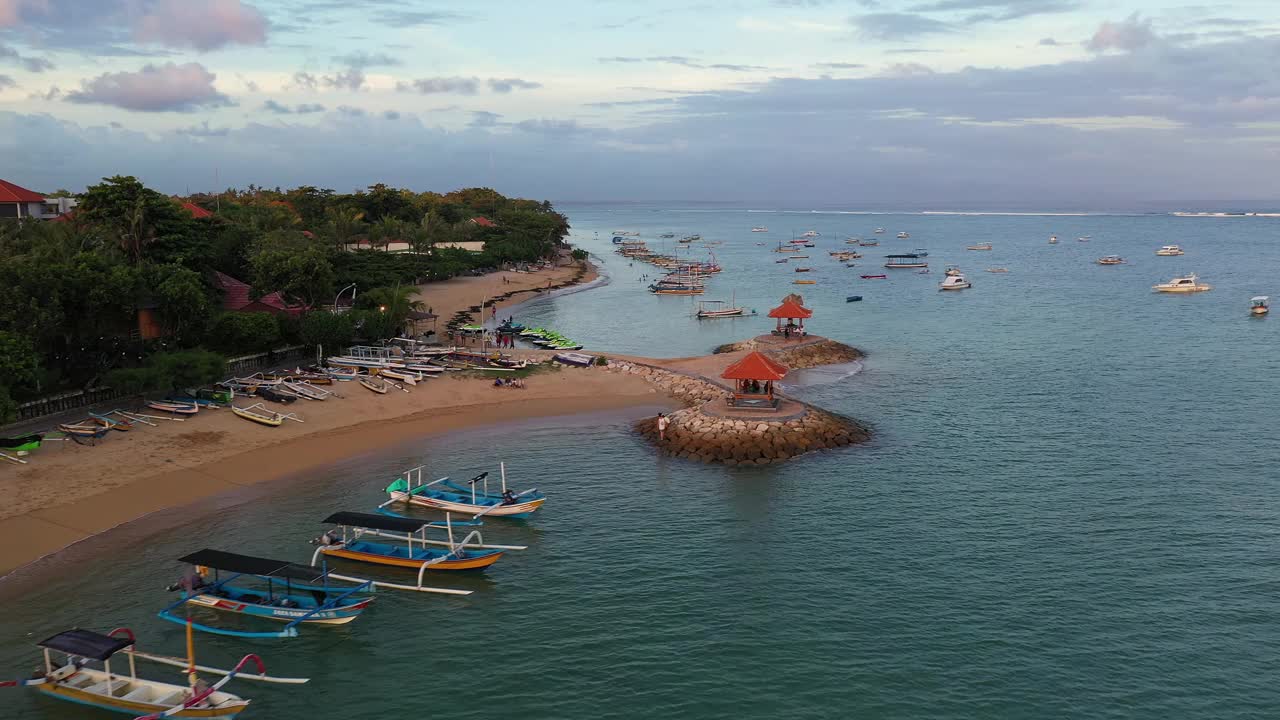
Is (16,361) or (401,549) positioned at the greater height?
(16,361)

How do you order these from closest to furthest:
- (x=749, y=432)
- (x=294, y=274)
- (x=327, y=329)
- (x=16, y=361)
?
1. (x=16, y=361)
2. (x=749, y=432)
3. (x=327, y=329)
4. (x=294, y=274)

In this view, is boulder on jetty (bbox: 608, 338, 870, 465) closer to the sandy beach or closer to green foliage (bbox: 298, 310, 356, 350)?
the sandy beach

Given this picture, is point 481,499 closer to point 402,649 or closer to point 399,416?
point 402,649

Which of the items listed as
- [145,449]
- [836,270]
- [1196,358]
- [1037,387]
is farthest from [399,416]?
[836,270]

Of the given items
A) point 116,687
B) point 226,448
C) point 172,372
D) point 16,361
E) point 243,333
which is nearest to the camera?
point 116,687

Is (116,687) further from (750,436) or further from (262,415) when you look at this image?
(750,436)

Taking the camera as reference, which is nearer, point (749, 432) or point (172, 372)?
point (172, 372)

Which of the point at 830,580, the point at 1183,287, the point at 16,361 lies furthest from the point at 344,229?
the point at 1183,287
